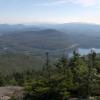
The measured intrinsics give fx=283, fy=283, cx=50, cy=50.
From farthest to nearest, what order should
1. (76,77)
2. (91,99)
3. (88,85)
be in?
(76,77)
(88,85)
(91,99)

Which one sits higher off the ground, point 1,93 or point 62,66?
point 62,66

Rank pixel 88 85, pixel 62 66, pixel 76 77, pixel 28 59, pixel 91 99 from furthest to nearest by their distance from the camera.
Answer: pixel 28 59 → pixel 62 66 → pixel 76 77 → pixel 88 85 → pixel 91 99

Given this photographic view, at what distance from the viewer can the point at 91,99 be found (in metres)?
23.8

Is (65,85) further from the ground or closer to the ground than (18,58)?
further from the ground

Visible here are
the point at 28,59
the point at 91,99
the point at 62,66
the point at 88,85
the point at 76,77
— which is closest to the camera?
the point at 91,99

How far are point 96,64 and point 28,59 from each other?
13846cm

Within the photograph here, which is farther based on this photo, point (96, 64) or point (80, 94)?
point (96, 64)

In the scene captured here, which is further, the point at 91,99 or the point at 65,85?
the point at 65,85

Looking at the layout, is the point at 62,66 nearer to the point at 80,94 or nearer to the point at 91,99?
the point at 80,94

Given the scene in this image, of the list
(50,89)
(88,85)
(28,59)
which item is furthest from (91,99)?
(28,59)

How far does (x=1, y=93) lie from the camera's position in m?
30.4

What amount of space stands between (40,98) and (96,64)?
36.9ft

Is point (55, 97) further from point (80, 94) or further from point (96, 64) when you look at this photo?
point (96, 64)

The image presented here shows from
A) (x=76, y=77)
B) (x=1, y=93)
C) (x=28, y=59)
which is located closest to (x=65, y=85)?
(x=76, y=77)
